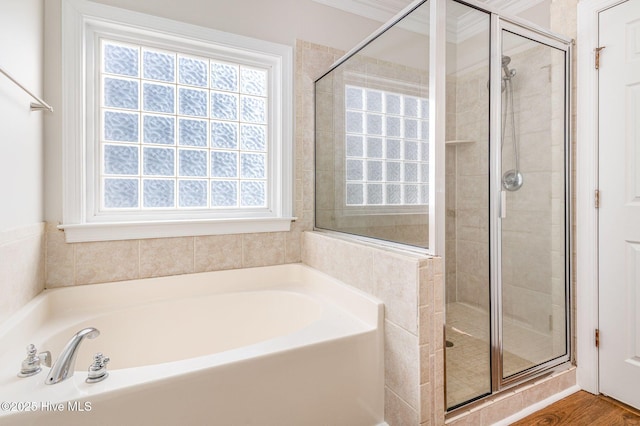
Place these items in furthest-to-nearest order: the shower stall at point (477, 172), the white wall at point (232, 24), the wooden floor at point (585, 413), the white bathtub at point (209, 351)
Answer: the white wall at point (232, 24), the wooden floor at point (585, 413), the shower stall at point (477, 172), the white bathtub at point (209, 351)

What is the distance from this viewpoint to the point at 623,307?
1.62 m

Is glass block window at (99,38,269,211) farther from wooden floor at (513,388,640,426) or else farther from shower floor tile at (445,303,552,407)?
wooden floor at (513,388,640,426)

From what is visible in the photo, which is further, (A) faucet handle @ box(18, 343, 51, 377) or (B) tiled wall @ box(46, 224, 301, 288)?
(B) tiled wall @ box(46, 224, 301, 288)

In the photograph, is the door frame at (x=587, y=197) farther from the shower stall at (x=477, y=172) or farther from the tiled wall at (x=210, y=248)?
the tiled wall at (x=210, y=248)

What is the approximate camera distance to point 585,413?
5.15 ft

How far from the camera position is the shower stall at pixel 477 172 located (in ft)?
4.60

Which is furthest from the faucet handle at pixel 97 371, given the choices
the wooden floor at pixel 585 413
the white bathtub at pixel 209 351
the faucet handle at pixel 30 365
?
the wooden floor at pixel 585 413

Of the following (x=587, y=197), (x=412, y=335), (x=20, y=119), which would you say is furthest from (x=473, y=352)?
(x=20, y=119)

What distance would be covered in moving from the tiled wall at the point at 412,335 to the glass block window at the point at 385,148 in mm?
317

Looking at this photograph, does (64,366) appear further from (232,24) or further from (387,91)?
(232,24)

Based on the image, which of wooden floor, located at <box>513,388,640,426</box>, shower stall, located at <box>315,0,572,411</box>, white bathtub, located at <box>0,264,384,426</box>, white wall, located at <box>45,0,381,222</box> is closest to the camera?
white bathtub, located at <box>0,264,384,426</box>

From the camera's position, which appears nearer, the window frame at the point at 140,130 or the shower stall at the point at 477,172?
the shower stall at the point at 477,172

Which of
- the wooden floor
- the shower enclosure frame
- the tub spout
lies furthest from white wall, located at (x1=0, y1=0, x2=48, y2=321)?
the wooden floor

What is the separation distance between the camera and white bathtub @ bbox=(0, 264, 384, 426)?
1.00 m
